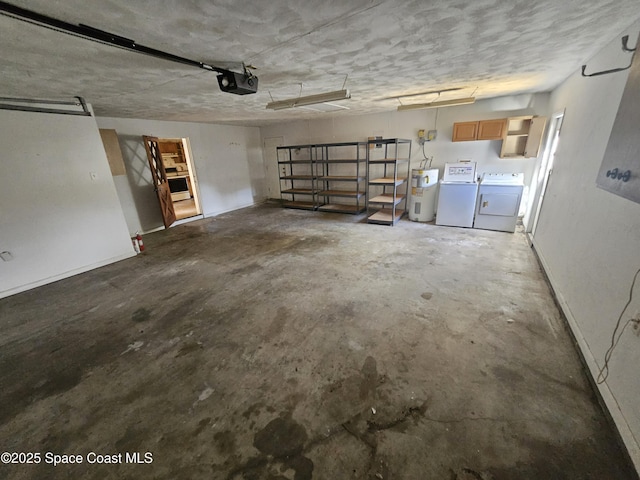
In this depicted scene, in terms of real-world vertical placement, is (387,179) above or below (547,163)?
below

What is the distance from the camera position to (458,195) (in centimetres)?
473

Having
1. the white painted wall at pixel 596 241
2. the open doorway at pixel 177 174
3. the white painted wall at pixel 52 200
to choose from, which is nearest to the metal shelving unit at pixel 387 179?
the white painted wall at pixel 596 241

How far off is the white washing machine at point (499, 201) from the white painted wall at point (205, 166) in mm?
6170

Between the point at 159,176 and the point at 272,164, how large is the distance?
11.1 ft

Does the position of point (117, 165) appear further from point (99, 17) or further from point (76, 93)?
point (99, 17)

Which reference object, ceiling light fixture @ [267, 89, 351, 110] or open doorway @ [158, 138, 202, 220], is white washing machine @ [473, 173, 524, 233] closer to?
ceiling light fixture @ [267, 89, 351, 110]

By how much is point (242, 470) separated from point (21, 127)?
453 cm

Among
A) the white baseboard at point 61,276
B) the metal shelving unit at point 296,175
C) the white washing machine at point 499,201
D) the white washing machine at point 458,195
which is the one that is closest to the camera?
the white baseboard at point 61,276

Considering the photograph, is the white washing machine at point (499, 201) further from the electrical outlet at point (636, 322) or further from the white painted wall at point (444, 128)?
the electrical outlet at point (636, 322)

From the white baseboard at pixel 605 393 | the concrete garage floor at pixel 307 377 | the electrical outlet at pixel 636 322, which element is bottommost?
the concrete garage floor at pixel 307 377

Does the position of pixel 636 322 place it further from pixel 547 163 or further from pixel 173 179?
pixel 173 179

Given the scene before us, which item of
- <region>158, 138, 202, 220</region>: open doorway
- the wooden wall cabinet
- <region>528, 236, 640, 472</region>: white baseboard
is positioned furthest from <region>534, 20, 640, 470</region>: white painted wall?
<region>158, 138, 202, 220</region>: open doorway

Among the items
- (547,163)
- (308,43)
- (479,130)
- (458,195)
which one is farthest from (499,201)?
(308,43)

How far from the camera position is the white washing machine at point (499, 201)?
4.30 m
